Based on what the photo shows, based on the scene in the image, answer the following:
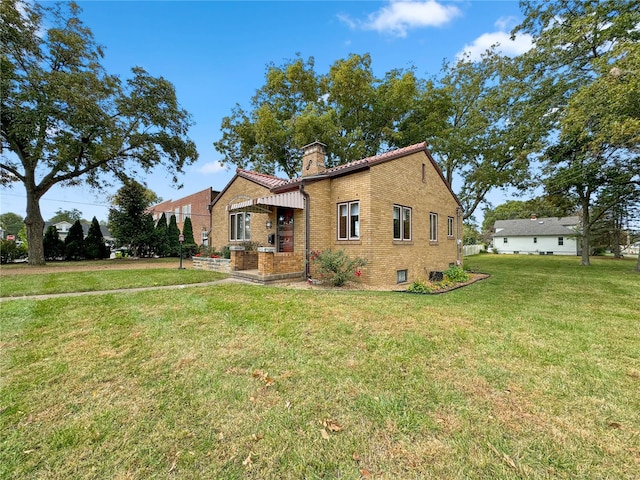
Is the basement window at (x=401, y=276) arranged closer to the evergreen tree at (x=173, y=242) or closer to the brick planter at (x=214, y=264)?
the brick planter at (x=214, y=264)

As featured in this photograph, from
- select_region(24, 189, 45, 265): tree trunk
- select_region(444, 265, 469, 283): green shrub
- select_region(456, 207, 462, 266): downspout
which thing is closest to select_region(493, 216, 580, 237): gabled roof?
select_region(456, 207, 462, 266): downspout

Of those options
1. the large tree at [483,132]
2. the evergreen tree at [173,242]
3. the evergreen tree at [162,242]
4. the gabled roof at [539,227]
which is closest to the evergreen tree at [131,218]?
the evergreen tree at [162,242]

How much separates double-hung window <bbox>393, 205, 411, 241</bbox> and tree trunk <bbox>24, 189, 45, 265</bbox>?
20.6 meters

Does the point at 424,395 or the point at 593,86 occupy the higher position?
the point at 593,86

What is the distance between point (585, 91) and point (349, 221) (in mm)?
10389

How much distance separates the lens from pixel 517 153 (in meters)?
19.6

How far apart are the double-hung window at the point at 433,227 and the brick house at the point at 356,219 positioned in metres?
0.05

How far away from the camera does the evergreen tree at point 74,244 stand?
2077 centimetres

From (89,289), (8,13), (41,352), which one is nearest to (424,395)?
(41,352)

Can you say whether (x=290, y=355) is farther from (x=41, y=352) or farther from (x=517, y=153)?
(x=517, y=153)

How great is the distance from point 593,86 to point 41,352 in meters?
17.4

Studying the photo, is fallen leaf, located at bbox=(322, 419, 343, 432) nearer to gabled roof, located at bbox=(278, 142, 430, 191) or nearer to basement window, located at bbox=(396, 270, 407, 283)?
gabled roof, located at bbox=(278, 142, 430, 191)

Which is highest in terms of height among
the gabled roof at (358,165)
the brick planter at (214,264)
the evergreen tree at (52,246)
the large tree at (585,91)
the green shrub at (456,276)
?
the large tree at (585,91)

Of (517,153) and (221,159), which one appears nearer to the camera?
(517,153)
